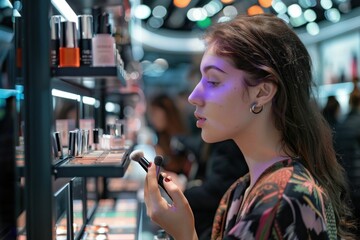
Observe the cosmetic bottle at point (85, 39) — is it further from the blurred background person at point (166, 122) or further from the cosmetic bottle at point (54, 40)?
the blurred background person at point (166, 122)

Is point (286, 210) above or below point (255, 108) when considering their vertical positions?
below

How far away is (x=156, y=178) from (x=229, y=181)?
117 centimetres

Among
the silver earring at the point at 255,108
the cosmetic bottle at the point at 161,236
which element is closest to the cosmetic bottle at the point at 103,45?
the silver earring at the point at 255,108

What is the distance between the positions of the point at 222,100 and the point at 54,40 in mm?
502

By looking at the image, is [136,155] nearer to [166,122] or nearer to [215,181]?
[215,181]

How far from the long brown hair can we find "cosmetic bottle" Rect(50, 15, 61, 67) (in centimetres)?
42

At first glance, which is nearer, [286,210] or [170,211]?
[286,210]

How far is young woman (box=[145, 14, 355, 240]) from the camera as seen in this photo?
1.22 m

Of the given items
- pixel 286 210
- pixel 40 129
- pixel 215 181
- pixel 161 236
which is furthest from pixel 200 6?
pixel 286 210

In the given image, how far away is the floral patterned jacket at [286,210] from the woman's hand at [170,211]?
203 millimetres

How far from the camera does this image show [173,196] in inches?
50.8

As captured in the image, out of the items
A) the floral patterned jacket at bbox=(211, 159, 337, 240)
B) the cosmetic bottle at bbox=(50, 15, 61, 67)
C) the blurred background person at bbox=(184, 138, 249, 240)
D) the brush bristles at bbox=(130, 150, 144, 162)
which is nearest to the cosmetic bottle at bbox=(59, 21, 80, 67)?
the cosmetic bottle at bbox=(50, 15, 61, 67)

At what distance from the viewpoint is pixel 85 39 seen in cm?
138

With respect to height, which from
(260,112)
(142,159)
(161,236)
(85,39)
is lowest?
(161,236)
